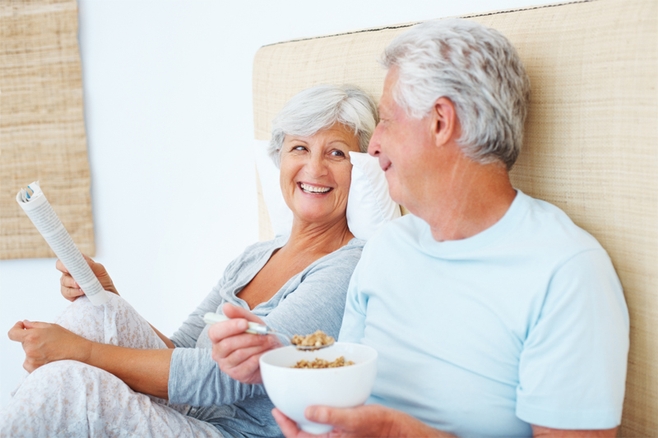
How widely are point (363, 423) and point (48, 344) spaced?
0.80m

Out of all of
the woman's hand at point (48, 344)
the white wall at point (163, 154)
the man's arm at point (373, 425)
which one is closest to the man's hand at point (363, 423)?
the man's arm at point (373, 425)

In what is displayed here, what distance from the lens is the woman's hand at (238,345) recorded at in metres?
1.21

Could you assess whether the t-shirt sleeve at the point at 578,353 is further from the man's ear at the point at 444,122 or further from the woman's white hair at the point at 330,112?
the woman's white hair at the point at 330,112

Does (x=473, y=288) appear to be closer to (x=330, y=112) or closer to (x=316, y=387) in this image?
(x=316, y=387)

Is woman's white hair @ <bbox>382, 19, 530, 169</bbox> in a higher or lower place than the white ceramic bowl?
higher

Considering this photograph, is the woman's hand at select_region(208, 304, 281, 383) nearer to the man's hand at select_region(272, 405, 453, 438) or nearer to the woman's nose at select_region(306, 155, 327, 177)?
the man's hand at select_region(272, 405, 453, 438)

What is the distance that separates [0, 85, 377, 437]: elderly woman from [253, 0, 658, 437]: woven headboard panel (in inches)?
19.3

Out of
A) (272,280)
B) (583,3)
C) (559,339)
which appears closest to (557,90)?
(583,3)

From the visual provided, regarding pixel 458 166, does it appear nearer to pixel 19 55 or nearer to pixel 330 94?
pixel 330 94

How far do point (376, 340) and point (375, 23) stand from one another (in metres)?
1.48

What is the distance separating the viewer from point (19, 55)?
3.07 meters

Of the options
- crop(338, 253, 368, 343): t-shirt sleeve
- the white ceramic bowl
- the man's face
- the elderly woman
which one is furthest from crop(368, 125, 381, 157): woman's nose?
the white ceramic bowl

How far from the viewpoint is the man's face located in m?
1.23

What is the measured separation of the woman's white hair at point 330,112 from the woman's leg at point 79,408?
2.47ft
